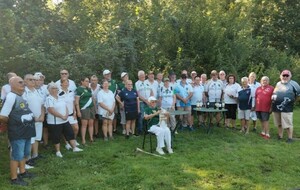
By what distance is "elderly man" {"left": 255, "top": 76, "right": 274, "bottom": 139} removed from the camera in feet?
30.3

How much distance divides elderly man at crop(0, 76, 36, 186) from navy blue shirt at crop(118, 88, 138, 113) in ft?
10.9

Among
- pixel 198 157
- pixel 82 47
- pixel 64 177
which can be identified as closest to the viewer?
pixel 64 177

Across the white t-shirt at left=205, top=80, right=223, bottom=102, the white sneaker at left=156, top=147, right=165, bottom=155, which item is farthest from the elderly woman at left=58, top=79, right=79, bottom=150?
the white t-shirt at left=205, top=80, right=223, bottom=102

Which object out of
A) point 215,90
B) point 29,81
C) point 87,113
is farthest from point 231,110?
point 29,81

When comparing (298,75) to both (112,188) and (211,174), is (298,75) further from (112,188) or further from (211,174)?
(112,188)

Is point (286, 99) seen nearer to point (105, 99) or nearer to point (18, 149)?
point (105, 99)

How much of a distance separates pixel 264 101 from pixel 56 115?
5335mm

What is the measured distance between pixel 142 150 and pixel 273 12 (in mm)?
21484

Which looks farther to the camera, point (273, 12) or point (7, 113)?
point (273, 12)

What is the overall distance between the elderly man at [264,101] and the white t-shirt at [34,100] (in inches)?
220

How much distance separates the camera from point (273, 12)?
84.3ft

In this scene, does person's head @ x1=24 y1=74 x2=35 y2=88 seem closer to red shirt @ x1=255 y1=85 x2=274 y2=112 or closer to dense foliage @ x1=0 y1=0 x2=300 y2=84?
dense foliage @ x1=0 y1=0 x2=300 y2=84

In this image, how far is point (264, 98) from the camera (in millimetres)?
9250

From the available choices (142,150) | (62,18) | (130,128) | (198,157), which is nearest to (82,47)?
(62,18)
